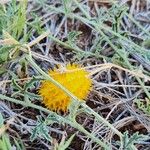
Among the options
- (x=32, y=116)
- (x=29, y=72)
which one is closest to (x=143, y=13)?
(x=29, y=72)

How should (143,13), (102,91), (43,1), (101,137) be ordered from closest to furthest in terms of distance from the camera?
1. (101,137)
2. (102,91)
3. (43,1)
4. (143,13)

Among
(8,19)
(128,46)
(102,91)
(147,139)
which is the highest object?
(8,19)

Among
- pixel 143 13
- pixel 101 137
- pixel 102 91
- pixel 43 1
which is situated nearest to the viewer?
pixel 101 137

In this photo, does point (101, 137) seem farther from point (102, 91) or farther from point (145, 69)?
point (145, 69)

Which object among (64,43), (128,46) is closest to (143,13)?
(128,46)

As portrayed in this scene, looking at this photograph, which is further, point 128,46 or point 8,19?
point 128,46

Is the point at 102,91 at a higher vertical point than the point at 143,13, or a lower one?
lower

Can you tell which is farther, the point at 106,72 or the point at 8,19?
the point at 106,72

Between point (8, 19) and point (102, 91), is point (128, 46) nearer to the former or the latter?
point (102, 91)

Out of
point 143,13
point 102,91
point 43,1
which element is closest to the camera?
point 102,91
